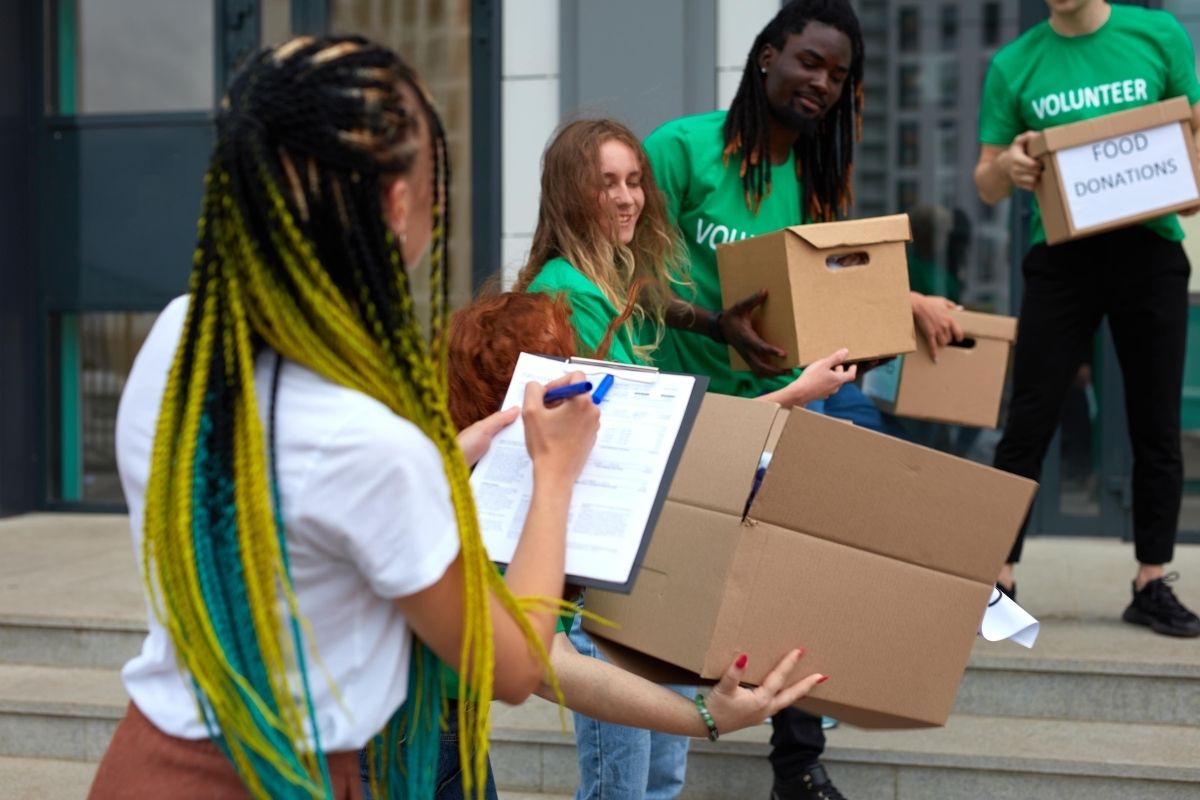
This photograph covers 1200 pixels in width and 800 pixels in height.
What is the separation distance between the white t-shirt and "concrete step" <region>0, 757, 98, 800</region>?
258 centimetres

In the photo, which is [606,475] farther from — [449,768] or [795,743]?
[795,743]

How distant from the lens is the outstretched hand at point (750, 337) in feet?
9.07

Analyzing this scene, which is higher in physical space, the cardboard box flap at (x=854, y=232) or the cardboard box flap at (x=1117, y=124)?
the cardboard box flap at (x=1117, y=124)

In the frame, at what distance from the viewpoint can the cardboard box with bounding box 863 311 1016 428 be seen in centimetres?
346

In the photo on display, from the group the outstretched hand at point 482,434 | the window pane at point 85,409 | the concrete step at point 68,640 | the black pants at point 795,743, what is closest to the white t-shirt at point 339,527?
the outstretched hand at point 482,434

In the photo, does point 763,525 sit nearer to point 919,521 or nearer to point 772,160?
point 919,521

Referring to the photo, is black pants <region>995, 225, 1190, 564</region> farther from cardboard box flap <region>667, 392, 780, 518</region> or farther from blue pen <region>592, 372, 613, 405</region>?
blue pen <region>592, 372, 613, 405</region>

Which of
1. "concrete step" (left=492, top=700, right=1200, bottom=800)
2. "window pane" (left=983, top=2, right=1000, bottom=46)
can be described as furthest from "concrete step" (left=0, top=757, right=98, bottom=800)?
"window pane" (left=983, top=2, right=1000, bottom=46)

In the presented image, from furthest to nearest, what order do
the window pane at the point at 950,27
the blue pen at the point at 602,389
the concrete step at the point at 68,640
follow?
the window pane at the point at 950,27 → the concrete step at the point at 68,640 → the blue pen at the point at 602,389

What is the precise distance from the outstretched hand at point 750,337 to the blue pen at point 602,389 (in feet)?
3.57

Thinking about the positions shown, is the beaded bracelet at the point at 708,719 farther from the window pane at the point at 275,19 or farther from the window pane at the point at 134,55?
the window pane at the point at 134,55

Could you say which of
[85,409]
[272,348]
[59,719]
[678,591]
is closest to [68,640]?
[59,719]

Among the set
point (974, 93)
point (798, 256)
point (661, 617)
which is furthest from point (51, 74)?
point (661, 617)

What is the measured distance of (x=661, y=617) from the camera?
6.14 feet
